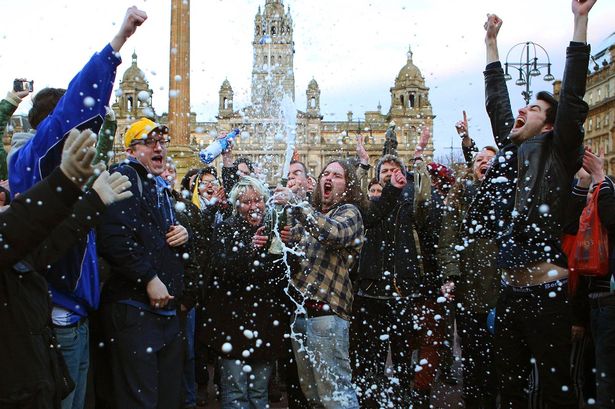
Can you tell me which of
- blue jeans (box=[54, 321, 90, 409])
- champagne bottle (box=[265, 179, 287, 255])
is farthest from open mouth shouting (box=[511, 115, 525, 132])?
blue jeans (box=[54, 321, 90, 409])

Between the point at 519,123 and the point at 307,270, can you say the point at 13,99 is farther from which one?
the point at 519,123

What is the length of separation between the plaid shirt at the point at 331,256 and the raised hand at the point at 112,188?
176cm

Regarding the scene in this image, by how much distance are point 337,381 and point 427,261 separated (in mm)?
2323

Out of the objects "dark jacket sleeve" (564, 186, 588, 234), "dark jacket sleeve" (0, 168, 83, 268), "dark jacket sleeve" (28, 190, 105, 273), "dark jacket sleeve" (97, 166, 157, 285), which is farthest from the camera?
"dark jacket sleeve" (564, 186, 588, 234)

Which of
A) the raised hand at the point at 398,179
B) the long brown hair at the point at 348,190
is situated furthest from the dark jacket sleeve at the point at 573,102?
the raised hand at the point at 398,179

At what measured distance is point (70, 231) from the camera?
11.6ft

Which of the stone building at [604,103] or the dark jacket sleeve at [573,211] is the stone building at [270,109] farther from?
the stone building at [604,103]

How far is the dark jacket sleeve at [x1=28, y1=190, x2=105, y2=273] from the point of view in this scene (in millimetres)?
3428

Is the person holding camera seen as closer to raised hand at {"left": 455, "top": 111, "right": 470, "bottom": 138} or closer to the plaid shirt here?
the plaid shirt

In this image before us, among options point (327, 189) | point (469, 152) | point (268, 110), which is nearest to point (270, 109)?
point (268, 110)

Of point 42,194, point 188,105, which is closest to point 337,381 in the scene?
point 42,194

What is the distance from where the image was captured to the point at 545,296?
4.20m

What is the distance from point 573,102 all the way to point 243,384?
10.5 feet

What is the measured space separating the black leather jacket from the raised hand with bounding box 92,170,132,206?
8.57 feet
